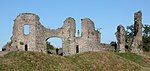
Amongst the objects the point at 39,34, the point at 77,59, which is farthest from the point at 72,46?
the point at 77,59

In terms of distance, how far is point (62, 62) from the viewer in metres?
27.1

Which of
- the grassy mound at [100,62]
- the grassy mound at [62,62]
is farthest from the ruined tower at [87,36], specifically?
the grassy mound at [62,62]

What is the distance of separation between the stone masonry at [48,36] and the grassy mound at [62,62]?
11.7 meters

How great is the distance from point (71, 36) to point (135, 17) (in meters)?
9.55

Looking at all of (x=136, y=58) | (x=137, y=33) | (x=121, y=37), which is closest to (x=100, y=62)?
(x=136, y=58)

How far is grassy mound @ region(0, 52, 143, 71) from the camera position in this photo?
2481cm

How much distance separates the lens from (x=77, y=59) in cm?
2906

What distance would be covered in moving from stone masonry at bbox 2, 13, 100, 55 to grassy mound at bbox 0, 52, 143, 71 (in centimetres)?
1170

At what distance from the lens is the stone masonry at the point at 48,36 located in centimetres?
4147

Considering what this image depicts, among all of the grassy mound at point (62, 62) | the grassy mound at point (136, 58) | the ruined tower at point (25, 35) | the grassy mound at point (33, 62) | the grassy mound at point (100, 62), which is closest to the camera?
the grassy mound at point (33, 62)

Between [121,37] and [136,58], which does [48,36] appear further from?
[136,58]

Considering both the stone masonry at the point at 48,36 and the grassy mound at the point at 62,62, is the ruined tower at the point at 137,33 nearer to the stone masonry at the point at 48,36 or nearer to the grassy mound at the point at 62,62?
the stone masonry at the point at 48,36

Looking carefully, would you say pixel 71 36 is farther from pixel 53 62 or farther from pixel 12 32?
pixel 53 62

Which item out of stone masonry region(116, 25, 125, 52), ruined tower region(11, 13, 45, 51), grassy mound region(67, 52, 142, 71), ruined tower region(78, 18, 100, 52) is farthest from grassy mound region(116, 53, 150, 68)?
ruined tower region(11, 13, 45, 51)
